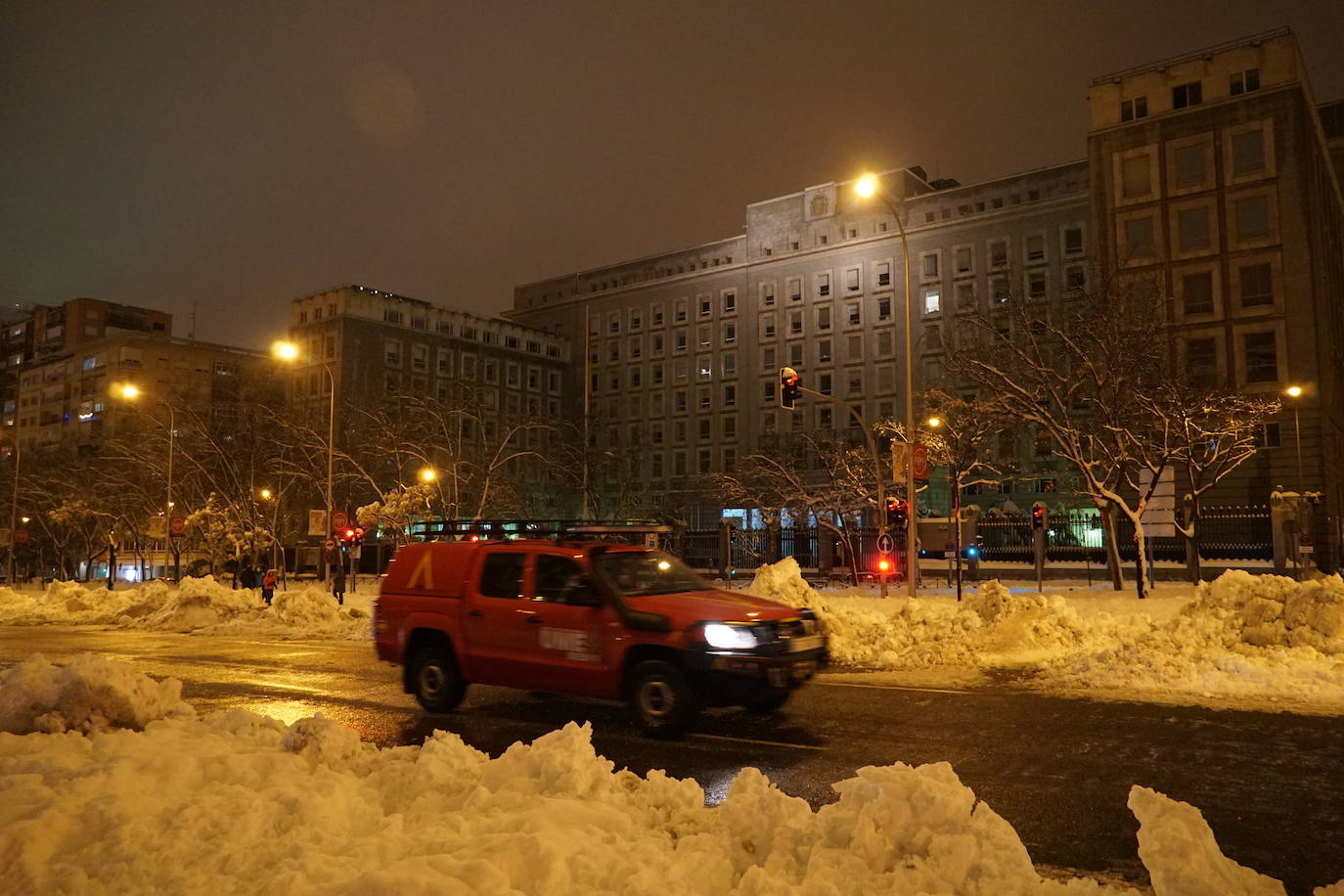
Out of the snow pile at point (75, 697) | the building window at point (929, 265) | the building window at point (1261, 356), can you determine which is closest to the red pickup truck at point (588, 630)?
the snow pile at point (75, 697)

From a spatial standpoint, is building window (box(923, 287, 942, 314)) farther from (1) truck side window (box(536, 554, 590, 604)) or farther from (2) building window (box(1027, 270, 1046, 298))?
(1) truck side window (box(536, 554, 590, 604))

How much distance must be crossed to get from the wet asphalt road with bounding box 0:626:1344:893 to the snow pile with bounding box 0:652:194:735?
7.71ft

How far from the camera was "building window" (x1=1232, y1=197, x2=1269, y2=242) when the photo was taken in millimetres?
45219

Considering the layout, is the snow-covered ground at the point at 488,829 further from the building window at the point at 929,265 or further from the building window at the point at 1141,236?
the building window at the point at 929,265

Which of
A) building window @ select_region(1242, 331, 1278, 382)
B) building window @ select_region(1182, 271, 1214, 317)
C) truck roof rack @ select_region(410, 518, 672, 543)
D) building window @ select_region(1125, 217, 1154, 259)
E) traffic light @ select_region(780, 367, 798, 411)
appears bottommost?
truck roof rack @ select_region(410, 518, 672, 543)

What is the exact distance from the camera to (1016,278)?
70.2 m

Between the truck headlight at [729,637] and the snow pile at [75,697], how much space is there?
436 centimetres

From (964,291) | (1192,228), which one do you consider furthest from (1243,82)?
(964,291)

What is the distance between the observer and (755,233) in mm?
85000

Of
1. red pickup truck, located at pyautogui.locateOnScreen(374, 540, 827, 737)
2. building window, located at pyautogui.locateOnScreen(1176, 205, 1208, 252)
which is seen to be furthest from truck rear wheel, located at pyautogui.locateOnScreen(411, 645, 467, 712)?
building window, located at pyautogui.locateOnScreen(1176, 205, 1208, 252)

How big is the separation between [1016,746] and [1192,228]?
1847 inches

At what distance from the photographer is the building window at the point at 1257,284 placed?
44781 mm

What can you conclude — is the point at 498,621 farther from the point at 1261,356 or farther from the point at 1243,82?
the point at 1243,82

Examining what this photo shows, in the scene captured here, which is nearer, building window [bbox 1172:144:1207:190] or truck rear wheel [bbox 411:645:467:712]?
truck rear wheel [bbox 411:645:467:712]
